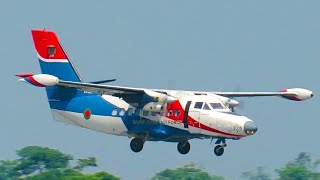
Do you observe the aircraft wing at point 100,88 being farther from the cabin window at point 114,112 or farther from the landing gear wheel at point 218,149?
the landing gear wheel at point 218,149

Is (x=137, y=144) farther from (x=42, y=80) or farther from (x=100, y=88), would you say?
(x=42, y=80)

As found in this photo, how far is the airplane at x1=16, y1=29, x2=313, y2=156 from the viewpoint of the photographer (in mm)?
71000

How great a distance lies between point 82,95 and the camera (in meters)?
76.1

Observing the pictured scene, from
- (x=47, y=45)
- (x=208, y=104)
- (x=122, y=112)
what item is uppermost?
(x=47, y=45)

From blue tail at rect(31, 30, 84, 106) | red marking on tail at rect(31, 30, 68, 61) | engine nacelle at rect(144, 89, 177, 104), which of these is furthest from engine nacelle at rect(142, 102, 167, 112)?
red marking on tail at rect(31, 30, 68, 61)

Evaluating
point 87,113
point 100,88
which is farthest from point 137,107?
point 87,113

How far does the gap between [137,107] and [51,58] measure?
22.5 ft

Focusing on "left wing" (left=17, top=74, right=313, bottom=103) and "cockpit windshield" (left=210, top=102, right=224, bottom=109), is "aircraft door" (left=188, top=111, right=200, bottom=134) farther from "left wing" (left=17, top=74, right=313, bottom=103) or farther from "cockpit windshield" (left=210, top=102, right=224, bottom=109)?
"left wing" (left=17, top=74, right=313, bottom=103)

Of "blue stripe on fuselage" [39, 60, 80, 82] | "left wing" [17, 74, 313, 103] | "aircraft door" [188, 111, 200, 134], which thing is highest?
"blue stripe on fuselage" [39, 60, 80, 82]

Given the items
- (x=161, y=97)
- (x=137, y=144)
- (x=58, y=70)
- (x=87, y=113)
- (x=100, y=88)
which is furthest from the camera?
(x=58, y=70)

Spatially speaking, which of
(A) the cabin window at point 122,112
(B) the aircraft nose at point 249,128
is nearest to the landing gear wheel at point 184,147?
(A) the cabin window at point 122,112

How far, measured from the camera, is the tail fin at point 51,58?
77562 mm

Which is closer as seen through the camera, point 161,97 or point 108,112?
point 161,97

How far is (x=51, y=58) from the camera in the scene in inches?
3061
